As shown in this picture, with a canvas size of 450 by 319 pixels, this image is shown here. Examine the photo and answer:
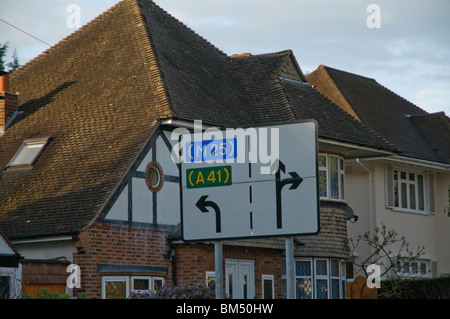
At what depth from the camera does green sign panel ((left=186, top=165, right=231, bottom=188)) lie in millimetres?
10539

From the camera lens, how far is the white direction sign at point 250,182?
32.6ft

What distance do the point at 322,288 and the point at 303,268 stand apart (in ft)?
3.02

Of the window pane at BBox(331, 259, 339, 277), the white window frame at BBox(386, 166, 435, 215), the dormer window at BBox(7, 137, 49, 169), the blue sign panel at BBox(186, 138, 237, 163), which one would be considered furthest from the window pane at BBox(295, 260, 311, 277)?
the blue sign panel at BBox(186, 138, 237, 163)

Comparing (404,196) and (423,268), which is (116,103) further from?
(423,268)

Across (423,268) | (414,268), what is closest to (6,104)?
(414,268)

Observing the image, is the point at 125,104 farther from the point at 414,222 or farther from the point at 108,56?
the point at 414,222

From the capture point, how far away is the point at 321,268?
2592 cm

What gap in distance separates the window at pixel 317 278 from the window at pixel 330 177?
6.51ft

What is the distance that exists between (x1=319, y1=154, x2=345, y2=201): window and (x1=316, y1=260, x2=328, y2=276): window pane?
1933 mm

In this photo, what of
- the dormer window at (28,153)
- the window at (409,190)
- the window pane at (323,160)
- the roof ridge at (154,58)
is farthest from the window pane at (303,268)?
the dormer window at (28,153)

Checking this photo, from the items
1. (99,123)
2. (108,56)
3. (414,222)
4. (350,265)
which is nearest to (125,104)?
(99,123)

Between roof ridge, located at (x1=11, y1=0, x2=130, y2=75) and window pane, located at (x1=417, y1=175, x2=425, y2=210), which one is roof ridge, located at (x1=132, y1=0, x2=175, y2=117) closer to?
roof ridge, located at (x1=11, y1=0, x2=130, y2=75)
